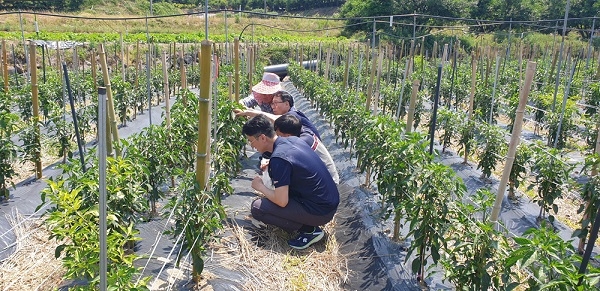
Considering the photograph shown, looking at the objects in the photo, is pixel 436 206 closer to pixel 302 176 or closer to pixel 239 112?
pixel 302 176

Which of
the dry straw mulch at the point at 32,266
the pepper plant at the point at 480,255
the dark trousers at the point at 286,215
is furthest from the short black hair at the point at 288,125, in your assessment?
the dry straw mulch at the point at 32,266

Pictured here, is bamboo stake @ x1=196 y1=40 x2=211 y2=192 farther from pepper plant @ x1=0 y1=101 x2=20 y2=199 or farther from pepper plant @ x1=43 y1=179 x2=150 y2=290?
pepper plant @ x1=0 y1=101 x2=20 y2=199

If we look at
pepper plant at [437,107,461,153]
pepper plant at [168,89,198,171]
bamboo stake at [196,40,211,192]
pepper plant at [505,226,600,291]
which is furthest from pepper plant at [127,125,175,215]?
pepper plant at [437,107,461,153]

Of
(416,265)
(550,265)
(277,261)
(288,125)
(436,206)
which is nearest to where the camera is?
(550,265)

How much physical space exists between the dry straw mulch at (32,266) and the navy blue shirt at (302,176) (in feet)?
6.28

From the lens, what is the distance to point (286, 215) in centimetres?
413

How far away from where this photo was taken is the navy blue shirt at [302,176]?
388cm

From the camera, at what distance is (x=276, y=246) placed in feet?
13.8

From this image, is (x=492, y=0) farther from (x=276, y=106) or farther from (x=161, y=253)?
(x=161, y=253)

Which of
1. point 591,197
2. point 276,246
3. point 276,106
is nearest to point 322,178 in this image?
point 276,246

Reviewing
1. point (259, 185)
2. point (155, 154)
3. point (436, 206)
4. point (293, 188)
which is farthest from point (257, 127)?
point (436, 206)

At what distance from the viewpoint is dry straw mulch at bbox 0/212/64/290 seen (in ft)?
11.1

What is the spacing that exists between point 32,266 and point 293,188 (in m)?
2.27

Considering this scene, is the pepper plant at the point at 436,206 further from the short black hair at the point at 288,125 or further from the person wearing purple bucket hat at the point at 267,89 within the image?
the person wearing purple bucket hat at the point at 267,89
